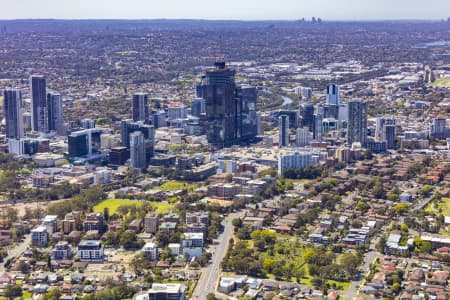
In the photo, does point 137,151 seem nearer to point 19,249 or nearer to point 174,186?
point 174,186

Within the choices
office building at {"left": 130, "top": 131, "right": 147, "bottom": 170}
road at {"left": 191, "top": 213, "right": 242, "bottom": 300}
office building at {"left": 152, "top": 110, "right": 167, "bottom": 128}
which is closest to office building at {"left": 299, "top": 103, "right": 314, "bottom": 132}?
office building at {"left": 152, "top": 110, "right": 167, "bottom": 128}

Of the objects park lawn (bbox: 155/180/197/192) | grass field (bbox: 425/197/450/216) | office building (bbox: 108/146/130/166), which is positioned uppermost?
office building (bbox: 108/146/130/166)

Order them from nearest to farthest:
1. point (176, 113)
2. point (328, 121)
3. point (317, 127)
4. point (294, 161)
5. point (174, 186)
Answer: point (174, 186) → point (294, 161) → point (317, 127) → point (328, 121) → point (176, 113)

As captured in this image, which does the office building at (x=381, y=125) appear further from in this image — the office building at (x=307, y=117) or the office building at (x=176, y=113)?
the office building at (x=176, y=113)

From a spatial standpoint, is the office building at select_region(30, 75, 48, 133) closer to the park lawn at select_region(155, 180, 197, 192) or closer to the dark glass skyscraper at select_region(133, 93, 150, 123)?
the dark glass skyscraper at select_region(133, 93, 150, 123)

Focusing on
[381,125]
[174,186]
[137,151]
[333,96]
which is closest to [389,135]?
[381,125]

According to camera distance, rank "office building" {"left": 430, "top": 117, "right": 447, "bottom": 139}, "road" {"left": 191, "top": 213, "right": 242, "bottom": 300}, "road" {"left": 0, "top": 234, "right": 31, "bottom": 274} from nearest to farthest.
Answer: "road" {"left": 191, "top": 213, "right": 242, "bottom": 300}, "road" {"left": 0, "top": 234, "right": 31, "bottom": 274}, "office building" {"left": 430, "top": 117, "right": 447, "bottom": 139}
